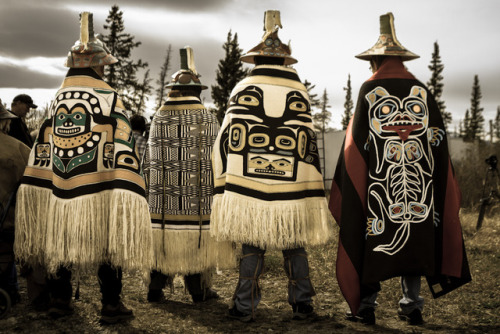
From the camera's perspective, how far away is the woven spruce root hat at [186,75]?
432 cm

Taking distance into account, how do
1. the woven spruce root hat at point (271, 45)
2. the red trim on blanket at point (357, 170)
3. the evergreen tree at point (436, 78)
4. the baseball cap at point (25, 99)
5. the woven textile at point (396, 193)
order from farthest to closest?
1. the evergreen tree at point (436, 78)
2. the baseball cap at point (25, 99)
3. the woven spruce root hat at point (271, 45)
4. the red trim on blanket at point (357, 170)
5. the woven textile at point (396, 193)

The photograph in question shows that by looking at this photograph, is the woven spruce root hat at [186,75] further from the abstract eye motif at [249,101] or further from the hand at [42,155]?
the hand at [42,155]

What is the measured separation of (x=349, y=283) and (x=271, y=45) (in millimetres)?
1935

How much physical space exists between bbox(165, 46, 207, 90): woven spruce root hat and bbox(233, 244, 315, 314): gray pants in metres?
1.69

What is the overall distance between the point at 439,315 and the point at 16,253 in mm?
3385

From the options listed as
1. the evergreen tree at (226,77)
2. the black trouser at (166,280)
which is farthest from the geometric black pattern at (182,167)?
the evergreen tree at (226,77)

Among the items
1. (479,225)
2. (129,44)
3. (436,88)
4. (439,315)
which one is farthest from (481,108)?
(439,315)

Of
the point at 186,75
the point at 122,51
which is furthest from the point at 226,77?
the point at 186,75

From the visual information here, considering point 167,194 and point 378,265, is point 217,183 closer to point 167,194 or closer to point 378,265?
point 167,194

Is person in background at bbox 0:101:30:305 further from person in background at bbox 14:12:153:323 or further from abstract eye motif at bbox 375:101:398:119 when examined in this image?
abstract eye motif at bbox 375:101:398:119

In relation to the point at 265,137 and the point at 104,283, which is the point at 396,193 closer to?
the point at 265,137

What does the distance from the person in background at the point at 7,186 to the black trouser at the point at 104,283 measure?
0.38 meters

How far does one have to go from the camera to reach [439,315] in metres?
3.73

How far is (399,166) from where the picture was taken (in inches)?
132
